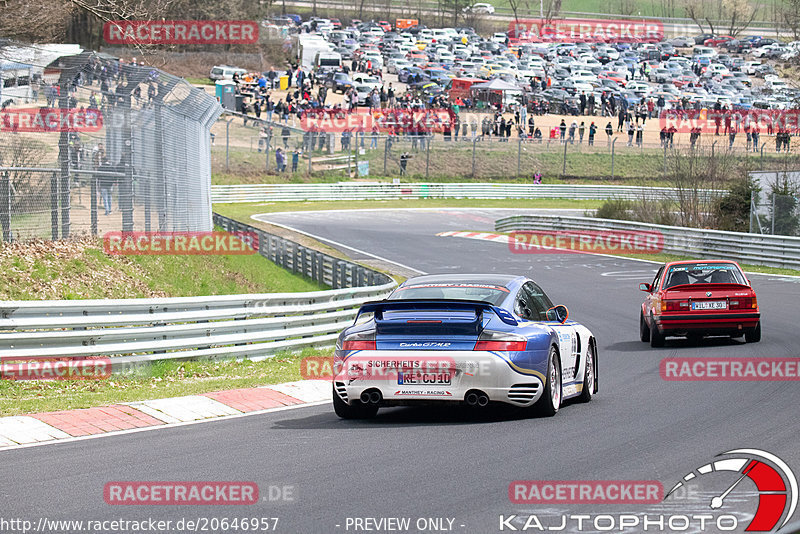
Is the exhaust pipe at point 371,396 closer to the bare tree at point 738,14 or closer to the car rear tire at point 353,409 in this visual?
the car rear tire at point 353,409

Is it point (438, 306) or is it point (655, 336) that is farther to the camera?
point (655, 336)

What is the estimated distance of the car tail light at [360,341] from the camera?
9078 millimetres

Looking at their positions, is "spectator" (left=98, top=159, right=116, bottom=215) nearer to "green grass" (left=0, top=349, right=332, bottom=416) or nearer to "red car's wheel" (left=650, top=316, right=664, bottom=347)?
"green grass" (left=0, top=349, right=332, bottom=416)

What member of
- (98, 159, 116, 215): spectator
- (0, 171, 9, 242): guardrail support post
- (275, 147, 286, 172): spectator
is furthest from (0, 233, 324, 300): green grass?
(275, 147, 286, 172): spectator

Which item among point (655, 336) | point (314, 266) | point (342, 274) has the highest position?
point (655, 336)

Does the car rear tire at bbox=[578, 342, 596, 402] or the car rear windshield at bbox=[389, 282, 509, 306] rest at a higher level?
the car rear windshield at bbox=[389, 282, 509, 306]

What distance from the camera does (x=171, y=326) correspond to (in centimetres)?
1247

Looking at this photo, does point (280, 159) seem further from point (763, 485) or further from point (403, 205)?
point (763, 485)

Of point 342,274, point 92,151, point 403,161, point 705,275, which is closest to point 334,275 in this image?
point 342,274

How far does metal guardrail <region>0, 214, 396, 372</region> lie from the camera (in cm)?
1108

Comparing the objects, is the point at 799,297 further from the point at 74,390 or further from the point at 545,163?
the point at 545,163

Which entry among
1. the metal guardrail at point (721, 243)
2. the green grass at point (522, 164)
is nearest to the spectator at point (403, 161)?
the green grass at point (522, 164)

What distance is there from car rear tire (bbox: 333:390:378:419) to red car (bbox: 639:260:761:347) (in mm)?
7666

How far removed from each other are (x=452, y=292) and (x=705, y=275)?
8.14 meters
